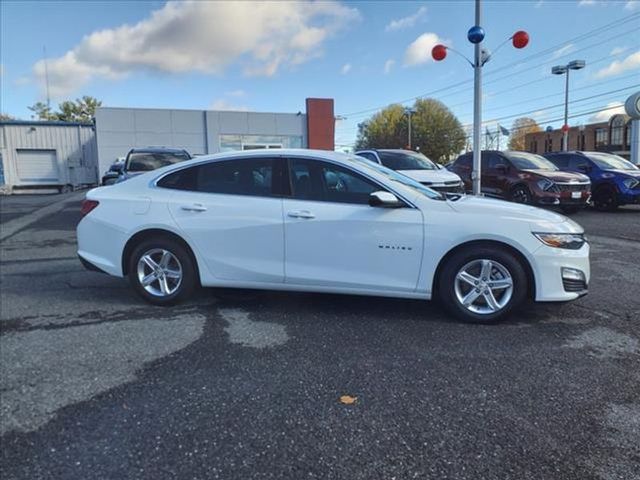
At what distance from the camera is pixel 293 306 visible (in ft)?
16.3

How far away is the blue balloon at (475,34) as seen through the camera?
1078cm

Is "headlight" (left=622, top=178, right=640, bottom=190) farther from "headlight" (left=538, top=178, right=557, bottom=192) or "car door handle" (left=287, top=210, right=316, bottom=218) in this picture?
"car door handle" (left=287, top=210, right=316, bottom=218)

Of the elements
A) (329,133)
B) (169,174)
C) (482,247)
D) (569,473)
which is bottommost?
(569,473)

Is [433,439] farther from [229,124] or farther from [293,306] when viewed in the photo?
[229,124]

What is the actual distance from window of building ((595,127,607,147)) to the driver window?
68660 millimetres

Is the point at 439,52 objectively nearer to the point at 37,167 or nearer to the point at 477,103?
the point at 477,103

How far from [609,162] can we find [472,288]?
12.2 m

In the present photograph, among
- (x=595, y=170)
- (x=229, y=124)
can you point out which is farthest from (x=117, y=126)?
(x=595, y=170)

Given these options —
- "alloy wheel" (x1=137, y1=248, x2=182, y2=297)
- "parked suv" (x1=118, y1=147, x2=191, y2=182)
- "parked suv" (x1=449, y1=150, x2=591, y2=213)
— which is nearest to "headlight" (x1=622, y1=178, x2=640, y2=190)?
"parked suv" (x1=449, y1=150, x2=591, y2=213)

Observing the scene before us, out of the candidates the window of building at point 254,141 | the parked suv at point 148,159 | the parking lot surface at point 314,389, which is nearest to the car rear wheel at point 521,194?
the parking lot surface at point 314,389

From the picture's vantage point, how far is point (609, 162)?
14.1 metres

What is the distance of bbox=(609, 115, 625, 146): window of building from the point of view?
186ft

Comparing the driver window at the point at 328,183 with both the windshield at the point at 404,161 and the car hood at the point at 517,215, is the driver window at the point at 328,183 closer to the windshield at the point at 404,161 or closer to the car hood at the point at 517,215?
the car hood at the point at 517,215

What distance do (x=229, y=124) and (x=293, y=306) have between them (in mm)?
29565
